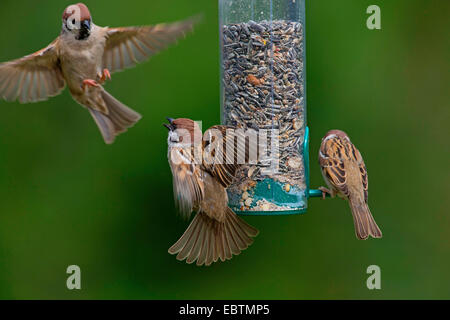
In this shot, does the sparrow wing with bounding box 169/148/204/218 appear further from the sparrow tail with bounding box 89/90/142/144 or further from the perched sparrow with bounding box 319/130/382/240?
the perched sparrow with bounding box 319/130/382/240

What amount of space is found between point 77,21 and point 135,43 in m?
A: 0.41

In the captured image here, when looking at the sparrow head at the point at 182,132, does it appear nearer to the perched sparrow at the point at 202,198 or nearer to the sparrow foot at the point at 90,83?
the perched sparrow at the point at 202,198

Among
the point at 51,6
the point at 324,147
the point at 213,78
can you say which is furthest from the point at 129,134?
the point at 324,147

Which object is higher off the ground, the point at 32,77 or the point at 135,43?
the point at 135,43

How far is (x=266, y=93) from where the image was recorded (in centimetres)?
566

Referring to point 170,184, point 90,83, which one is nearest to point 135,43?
point 90,83

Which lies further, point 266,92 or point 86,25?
point 266,92

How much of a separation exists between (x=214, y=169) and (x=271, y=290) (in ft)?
6.48

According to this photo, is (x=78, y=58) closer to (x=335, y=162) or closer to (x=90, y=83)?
(x=90, y=83)

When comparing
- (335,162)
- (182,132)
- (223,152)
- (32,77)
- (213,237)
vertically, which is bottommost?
(213,237)

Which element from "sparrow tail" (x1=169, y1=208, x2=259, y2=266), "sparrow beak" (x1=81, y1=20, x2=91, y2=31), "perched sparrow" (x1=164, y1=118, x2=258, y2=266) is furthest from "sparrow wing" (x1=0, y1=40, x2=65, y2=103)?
"sparrow tail" (x1=169, y1=208, x2=259, y2=266)

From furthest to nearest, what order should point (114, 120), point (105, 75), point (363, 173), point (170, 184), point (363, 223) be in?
point (170, 184) → point (363, 173) → point (363, 223) → point (114, 120) → point (105, 75)

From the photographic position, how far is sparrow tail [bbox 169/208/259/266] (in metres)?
5.64

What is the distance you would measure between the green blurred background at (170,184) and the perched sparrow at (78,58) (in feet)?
3.80
